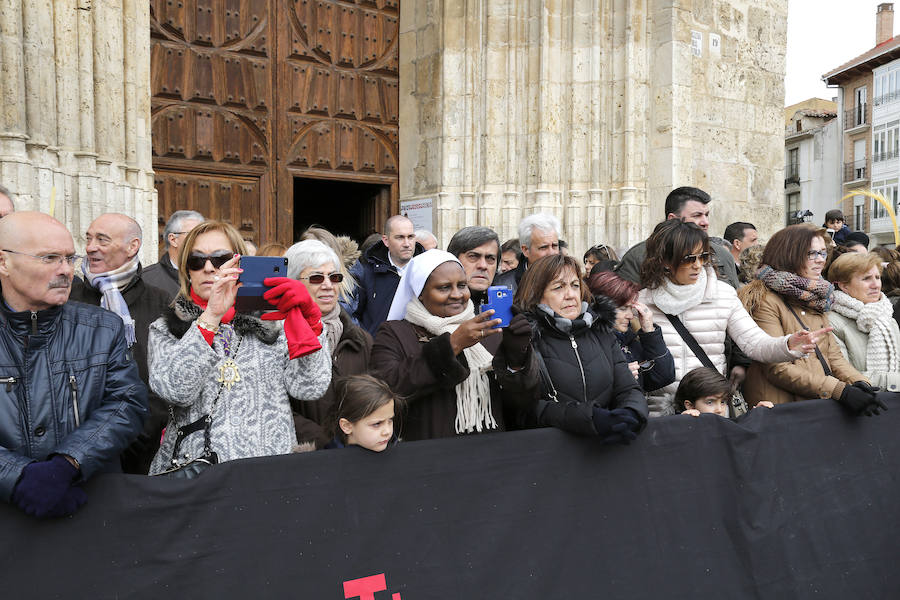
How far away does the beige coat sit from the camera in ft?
13.8

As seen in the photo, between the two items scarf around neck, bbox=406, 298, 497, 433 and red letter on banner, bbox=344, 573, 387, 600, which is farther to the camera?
scarf around neck, bbox=406, 298, 497, 433

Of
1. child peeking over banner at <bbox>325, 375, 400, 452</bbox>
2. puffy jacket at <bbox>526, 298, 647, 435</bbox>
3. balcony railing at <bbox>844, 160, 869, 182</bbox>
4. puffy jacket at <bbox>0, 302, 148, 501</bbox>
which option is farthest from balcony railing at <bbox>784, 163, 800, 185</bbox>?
puffy jacket at <bbox>0, 302, 148, 501</bbox>

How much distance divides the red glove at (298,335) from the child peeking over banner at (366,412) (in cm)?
24

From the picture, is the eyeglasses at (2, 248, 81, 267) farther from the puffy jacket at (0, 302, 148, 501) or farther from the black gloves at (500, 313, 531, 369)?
the black gloves at (500, 313, 531, 369)

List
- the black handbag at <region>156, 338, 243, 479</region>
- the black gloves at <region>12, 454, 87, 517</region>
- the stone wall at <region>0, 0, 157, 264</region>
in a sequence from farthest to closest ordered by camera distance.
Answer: the stone wall at <region>0, 0, 157, 264</region> < the black handbag at <region>156, 338, 243, 479</region> < the black gloves at <region>12, 454, 87, 517</region>

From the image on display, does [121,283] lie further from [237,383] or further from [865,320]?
[865,320]

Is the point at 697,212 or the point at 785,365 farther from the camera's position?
the point at 697,212

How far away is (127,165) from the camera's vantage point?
711cm

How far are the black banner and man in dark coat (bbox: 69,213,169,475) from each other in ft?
3.60

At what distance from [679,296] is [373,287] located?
2424mm

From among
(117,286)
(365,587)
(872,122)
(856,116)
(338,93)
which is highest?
(856,116)

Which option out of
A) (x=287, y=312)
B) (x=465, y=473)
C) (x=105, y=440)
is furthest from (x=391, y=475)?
(x=105, y=440)

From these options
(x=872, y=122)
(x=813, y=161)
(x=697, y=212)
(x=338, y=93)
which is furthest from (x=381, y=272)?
(x=813, y=161)

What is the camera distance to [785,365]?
4.25 meters
